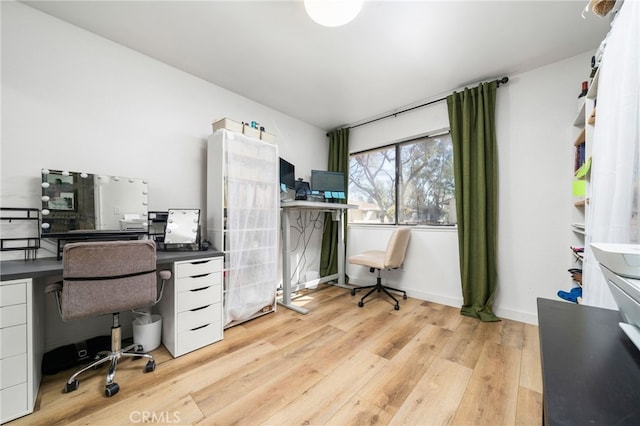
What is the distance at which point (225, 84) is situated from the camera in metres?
2.52

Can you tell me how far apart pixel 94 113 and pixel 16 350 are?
1619mm

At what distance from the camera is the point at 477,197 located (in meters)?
2.38

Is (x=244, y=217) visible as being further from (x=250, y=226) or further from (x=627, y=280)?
(x=627, y=280)

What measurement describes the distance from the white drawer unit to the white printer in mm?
2087

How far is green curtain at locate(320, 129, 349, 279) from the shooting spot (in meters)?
3.59

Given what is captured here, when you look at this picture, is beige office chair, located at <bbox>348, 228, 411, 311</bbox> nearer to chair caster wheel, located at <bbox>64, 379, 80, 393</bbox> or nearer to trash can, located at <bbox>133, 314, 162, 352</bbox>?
trash can, located at <bbox>133, 314, 162, 352</bbox>

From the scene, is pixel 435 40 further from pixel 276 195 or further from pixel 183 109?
pixel 183 109

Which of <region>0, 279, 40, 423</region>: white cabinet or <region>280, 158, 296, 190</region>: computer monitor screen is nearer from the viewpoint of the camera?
<region>0, 279, 40, 423</region>: white cabinet

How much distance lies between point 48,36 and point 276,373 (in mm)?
2814

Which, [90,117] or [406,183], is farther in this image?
[406,183]

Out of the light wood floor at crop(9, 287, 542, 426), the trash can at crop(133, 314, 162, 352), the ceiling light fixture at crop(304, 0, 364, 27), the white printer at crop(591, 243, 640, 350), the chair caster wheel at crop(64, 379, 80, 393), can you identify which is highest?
the ceiling light fixture at crop(304, 0, 364, 27)

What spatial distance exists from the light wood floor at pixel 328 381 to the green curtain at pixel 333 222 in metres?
1.48

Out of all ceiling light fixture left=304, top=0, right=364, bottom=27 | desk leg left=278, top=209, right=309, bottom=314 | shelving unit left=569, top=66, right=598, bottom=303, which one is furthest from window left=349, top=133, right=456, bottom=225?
ceiling light fixture left=304, top=0, right=364, bottom=27

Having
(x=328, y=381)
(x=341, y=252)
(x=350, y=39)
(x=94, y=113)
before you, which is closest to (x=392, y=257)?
(x=341, y=252)
